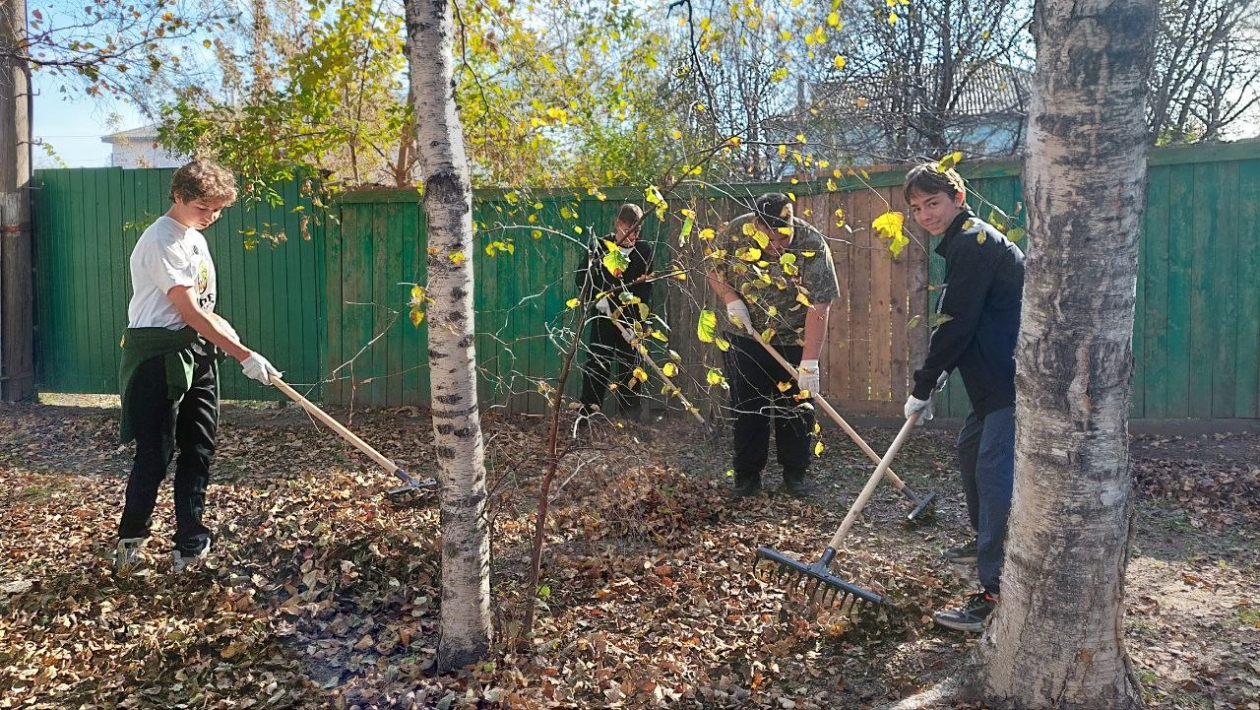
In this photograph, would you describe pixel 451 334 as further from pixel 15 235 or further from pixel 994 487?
pixel 15 235

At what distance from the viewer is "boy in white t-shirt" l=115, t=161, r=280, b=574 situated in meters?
3.40

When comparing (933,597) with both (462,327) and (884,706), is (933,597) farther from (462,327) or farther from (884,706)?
(462,327)

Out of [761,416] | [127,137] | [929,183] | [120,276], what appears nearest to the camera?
[929,183]

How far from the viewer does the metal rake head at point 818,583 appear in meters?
3.11

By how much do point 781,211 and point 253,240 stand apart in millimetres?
4432

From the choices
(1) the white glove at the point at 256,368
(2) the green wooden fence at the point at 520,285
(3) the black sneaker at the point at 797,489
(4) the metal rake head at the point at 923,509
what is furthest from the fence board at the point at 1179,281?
(1) the white glove at the point at 256,368

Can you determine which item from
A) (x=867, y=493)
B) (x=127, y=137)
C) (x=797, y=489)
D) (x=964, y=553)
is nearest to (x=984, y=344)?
(x=867, y=493)

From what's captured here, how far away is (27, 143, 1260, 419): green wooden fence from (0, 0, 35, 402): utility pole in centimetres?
18

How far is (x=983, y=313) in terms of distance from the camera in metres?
3.11

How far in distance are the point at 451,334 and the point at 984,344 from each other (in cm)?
194

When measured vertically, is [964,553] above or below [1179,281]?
below

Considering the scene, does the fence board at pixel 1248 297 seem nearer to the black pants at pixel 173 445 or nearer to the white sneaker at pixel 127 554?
the black pants at pixel 173 445

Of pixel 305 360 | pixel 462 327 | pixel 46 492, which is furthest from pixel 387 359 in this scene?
pixel 462 327

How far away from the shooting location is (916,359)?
234 inches
